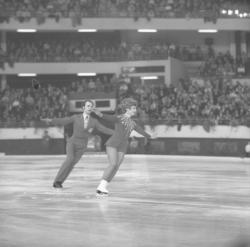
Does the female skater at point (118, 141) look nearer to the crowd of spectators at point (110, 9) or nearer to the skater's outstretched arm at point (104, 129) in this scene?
the skater's outstretched arm at point (104, 129)

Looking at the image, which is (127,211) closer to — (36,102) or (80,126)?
(80,126)

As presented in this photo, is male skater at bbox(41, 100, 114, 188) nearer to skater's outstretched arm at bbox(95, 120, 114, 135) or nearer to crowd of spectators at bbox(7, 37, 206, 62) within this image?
skater's outstretched arm at bbox(95, 120, 114, 135)

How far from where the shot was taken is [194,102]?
29359 mm

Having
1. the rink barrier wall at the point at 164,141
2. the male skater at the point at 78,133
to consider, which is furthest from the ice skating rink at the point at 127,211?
the rink barrier wall at the point at 164,141

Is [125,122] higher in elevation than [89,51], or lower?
lower

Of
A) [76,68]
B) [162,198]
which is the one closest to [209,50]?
[76,68]

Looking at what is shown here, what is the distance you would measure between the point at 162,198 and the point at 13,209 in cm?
282

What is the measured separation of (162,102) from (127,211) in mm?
20926

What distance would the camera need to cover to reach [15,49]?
116 feet

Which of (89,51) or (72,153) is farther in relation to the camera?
(89,51)

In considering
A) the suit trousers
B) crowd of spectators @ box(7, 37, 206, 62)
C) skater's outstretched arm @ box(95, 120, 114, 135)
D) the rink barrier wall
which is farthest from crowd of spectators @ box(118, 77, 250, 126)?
skater's outstretched arm @ box(95, 120, 114, 135)

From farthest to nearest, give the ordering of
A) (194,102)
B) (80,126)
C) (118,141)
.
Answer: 1. (194,102)
2. (80,126)
3. (118,141)

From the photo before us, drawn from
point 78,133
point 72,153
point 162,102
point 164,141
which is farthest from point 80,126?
point 162,102

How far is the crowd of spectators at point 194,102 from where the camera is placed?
92.2 ft
